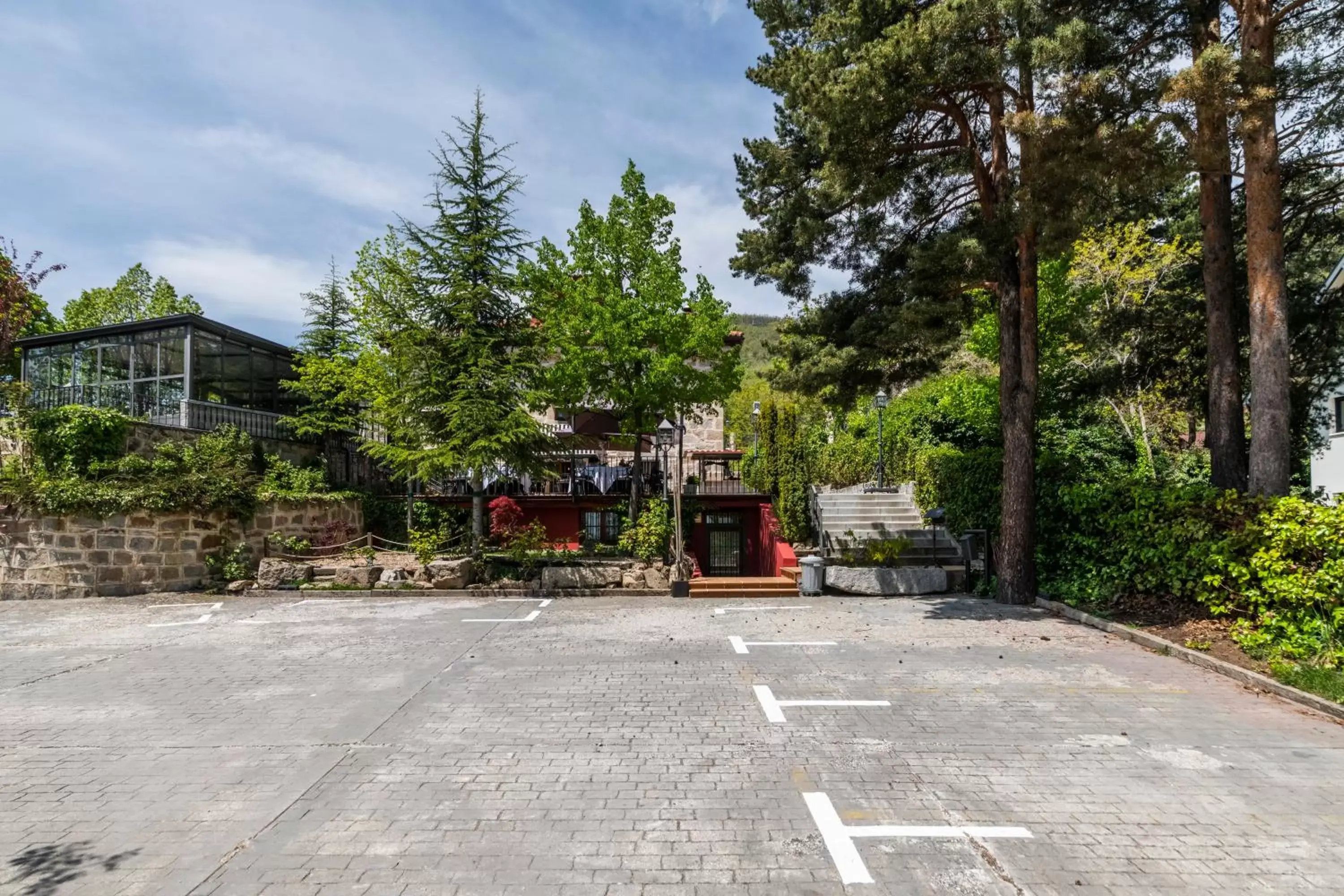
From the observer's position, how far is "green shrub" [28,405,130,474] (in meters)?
13.7

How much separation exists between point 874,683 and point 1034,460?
715 centimetres

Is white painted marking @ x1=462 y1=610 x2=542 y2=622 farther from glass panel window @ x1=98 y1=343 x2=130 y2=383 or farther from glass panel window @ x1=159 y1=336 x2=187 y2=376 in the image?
glass panel window @ x1=98 y1=343 x2=130 y2=383

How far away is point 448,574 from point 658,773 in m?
10.3

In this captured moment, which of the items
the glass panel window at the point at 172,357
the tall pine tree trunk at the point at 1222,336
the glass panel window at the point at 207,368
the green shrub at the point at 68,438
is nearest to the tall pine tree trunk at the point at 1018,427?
the tall pine tree trunk at the point at 1222,336

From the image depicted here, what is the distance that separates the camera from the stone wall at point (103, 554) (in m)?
12.9

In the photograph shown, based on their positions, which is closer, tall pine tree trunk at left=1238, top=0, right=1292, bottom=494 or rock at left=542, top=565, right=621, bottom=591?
tall pine tree trunk at left=1238, top=0, right=1292, bottom=494

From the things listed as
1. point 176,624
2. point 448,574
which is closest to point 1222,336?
point 448,574

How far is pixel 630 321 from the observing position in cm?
1571

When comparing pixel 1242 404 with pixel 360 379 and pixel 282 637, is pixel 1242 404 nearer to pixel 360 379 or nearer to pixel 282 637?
pixel 282 637

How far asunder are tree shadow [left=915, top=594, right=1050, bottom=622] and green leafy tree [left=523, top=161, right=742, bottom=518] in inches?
278

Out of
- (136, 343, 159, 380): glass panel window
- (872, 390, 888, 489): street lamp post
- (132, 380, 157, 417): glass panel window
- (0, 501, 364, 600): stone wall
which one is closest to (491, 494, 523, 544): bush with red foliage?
(0, 501, 364, 600): stone wall

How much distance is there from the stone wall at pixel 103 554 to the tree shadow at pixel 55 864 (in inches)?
473

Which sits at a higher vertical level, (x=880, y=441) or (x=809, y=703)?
(x=880, y=441)

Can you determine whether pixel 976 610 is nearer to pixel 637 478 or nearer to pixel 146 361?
pixel 637 478
